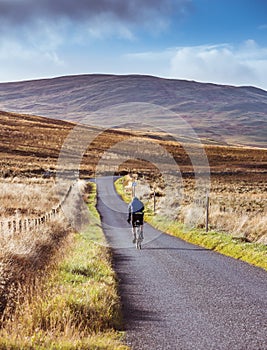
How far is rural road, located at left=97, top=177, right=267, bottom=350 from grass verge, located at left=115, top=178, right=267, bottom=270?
1.36 ft

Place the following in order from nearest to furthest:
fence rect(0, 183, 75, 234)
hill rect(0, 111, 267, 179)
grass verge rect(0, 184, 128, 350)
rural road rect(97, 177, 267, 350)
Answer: grass verge rect(0, 184, 128, 350) → rural road rect(97, 177, 267, 350) → fence rect(0, 183, 75, 234) → hill rect(0, 111, 267, 179)

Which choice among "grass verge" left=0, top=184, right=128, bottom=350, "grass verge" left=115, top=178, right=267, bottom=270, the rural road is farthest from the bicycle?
"grass verge" left=0, top=184, right=128, bottom=350

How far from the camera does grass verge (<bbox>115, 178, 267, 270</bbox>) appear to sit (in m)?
15.8

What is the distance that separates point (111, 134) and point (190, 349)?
12553cm

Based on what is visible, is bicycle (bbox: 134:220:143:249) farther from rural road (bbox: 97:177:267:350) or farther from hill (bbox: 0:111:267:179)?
hill (bbox: 0:111:267:179)

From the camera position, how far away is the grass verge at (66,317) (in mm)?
6902

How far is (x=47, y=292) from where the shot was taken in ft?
31.0

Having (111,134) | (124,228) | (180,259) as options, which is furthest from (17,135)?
(180,259)

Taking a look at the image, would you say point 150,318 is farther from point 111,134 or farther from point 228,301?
point 111,134

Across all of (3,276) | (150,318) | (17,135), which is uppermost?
(17,135)

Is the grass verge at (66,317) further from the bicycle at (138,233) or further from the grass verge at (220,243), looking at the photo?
the bicycle at (138,233)

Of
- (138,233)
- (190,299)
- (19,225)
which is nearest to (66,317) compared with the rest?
(190,299)

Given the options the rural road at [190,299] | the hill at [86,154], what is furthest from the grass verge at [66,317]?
the hill at [86,154]

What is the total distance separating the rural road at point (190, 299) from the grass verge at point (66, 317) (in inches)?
16.6
